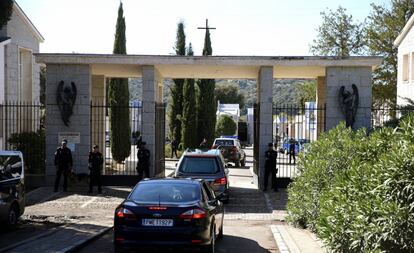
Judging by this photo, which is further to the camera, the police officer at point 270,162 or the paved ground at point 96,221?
the police officer at point 270,162

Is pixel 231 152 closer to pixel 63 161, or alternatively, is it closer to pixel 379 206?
pixel 63 161

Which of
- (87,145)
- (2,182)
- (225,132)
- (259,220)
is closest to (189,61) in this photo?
(87,145)

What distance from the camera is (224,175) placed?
55.4ft

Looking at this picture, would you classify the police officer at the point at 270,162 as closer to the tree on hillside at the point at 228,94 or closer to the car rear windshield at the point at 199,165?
the car rear windshield at the point at 199,165

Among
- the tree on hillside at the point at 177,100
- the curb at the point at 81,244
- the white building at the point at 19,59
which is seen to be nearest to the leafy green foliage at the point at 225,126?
the tree on hillside at the point at 177,100

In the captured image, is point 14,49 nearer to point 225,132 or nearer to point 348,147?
point 348,147

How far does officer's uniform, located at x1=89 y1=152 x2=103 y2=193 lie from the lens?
19.4 m

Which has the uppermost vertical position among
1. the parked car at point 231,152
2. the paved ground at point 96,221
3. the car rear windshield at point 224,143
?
the car rear windshield at point 224,143

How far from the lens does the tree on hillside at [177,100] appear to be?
41625 mm

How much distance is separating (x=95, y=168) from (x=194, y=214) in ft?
35.0

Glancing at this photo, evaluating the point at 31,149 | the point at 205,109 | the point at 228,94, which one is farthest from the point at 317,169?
the point at 228,94

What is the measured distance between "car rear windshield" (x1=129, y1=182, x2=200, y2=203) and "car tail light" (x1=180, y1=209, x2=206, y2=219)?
16.0 inches

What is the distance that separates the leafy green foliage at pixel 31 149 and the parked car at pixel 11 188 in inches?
329

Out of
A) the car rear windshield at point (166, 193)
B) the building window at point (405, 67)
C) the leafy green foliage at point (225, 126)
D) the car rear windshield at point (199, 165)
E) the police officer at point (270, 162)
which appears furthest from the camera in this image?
the leafy green foliage at point (225, 126)
